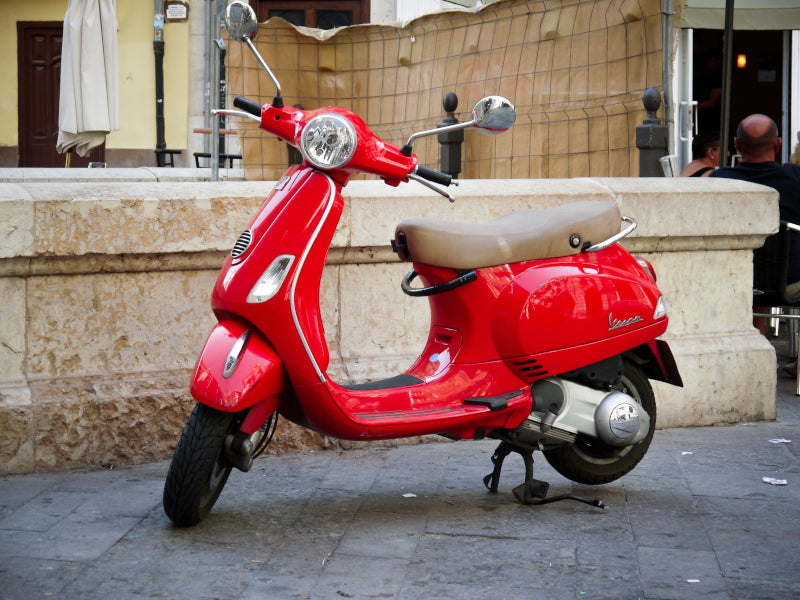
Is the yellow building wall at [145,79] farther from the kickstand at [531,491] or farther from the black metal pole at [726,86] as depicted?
the kickstand at [531,491]

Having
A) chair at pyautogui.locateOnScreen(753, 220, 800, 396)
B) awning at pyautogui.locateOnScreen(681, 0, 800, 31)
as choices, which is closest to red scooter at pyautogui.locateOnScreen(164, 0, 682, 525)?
chair at pyautogui.locateOnScreen(753, 220, 800, 396)

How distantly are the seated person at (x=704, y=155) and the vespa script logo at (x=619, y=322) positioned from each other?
3.45 m

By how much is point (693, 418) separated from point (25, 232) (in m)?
2.94

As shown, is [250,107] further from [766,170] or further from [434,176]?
[766,170]

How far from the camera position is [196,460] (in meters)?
3.07

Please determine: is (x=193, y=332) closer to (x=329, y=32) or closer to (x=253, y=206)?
(x=253, y=206)

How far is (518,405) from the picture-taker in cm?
341

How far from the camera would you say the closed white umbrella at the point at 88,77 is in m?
9.09

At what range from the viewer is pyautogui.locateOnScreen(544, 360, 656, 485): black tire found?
143 inches

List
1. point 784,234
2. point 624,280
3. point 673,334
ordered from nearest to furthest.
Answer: point 624,280, point 673,334, point 784,234

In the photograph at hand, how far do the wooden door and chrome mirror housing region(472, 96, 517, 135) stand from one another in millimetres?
14562

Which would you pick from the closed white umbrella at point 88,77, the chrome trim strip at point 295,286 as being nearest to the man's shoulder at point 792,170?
the chrome trim strip at point 295,286

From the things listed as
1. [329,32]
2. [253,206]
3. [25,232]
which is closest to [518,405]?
[253,206]

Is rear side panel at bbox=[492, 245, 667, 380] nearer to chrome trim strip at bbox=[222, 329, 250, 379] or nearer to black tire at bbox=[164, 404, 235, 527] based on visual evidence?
chrome trim strip at bbox=[222, 329, 250, 379]
